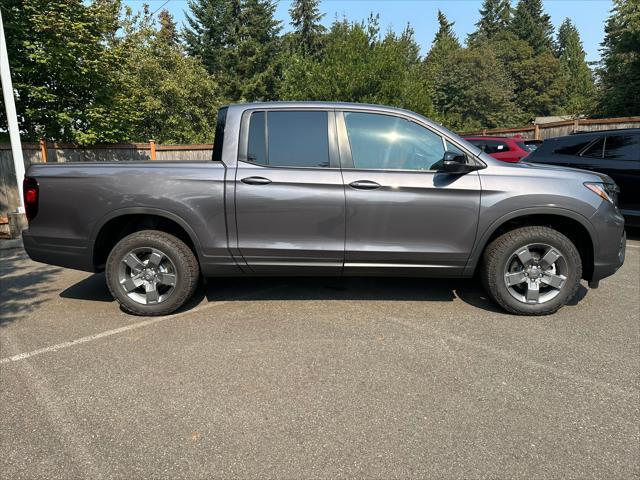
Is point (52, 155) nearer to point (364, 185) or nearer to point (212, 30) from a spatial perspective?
point (364, 185)

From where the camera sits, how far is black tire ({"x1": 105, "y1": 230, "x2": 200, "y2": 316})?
395 centimetres

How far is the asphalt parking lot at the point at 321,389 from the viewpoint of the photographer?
A: 221 cm

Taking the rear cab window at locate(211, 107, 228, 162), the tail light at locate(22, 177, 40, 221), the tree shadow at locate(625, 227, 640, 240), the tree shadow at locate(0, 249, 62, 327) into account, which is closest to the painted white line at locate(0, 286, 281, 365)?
the tree shadow at locate(0, 249, 62, 327)

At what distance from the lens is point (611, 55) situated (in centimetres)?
2225

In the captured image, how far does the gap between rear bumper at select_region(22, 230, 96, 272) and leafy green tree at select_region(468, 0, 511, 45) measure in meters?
89.4

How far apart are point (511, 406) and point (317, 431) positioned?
1.20 metres

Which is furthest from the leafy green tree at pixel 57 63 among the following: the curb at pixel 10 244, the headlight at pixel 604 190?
the headlight at pixel 604 190

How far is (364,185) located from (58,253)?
9.43 feet

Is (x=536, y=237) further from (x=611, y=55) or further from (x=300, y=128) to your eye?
Result: (x=611, y=55)

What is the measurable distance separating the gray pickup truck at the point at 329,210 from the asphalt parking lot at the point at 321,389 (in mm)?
433

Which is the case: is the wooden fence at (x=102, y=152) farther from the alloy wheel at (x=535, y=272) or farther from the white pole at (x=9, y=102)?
the alloy wheel at (x=535, y=272)

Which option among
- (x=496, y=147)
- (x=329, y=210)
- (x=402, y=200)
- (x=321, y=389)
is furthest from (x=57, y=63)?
(x=496, y=147)

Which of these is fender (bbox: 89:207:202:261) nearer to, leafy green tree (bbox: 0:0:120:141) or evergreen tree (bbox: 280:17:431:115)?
leafy green tree (bbox: 0:0:120:141)

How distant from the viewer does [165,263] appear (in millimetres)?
4039
